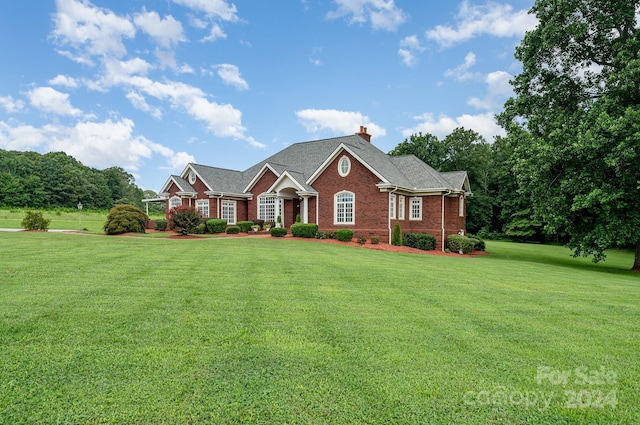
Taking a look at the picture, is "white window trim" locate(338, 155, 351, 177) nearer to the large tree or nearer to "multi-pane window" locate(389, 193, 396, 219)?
"multi-pane window" locate(389, 193, 396, 219)

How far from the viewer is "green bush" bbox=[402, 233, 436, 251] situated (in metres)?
21.8

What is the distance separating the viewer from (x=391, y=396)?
3449 millimetres

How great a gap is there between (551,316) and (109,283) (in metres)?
8.59

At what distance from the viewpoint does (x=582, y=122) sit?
16.1 m

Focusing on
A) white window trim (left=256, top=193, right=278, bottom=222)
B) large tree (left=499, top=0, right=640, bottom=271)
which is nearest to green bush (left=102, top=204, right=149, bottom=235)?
white window trim (left=256, top=193, right=278, bottom=222)

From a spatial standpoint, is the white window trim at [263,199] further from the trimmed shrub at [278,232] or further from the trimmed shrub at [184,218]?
the trimmed shrub at [184,218]

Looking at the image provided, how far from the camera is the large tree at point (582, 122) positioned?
1548 cm

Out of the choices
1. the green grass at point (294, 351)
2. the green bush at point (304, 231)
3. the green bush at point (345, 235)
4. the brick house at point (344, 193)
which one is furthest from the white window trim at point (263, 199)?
the green grass at point (294, 351)

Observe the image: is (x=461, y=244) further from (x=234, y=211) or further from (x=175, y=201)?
(x=175, y=201)

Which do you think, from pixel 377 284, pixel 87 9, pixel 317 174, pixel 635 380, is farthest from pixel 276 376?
pixel 317 174

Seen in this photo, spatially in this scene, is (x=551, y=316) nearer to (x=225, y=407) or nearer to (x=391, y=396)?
(x=391, y=396)

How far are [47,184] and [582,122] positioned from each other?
262 feet

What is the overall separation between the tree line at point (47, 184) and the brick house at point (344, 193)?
4667 cm

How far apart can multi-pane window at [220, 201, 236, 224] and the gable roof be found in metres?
1.08
